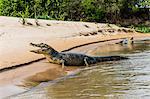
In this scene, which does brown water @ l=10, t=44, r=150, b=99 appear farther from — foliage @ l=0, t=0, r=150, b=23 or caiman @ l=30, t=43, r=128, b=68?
foliage @ l=0, t=0, r=150, b=23

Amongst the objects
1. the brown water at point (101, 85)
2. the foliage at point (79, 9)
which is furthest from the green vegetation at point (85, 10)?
the brown water at point (101, 85)

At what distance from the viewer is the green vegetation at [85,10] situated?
3881 centimetres

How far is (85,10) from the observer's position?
45062mm

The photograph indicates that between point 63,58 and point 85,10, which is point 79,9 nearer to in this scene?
point 85,10

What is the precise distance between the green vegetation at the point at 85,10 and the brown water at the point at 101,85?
83.4 feet

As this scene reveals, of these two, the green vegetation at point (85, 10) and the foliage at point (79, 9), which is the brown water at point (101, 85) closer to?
the green vegetation at point (85, 10)

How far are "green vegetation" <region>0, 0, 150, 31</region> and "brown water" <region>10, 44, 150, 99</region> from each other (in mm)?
25424

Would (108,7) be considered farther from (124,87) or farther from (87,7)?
(124,87)

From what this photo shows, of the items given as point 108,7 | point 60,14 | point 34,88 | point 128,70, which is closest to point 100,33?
point 60,14

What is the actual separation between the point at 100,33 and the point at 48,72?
20.4 m

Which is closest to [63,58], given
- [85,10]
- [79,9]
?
[79,9]

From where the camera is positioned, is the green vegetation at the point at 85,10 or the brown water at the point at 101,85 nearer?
the brown water at the point at 101,85

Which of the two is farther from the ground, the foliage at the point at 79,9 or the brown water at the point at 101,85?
the brown water at the point at 101,85

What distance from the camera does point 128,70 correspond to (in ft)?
38.0
